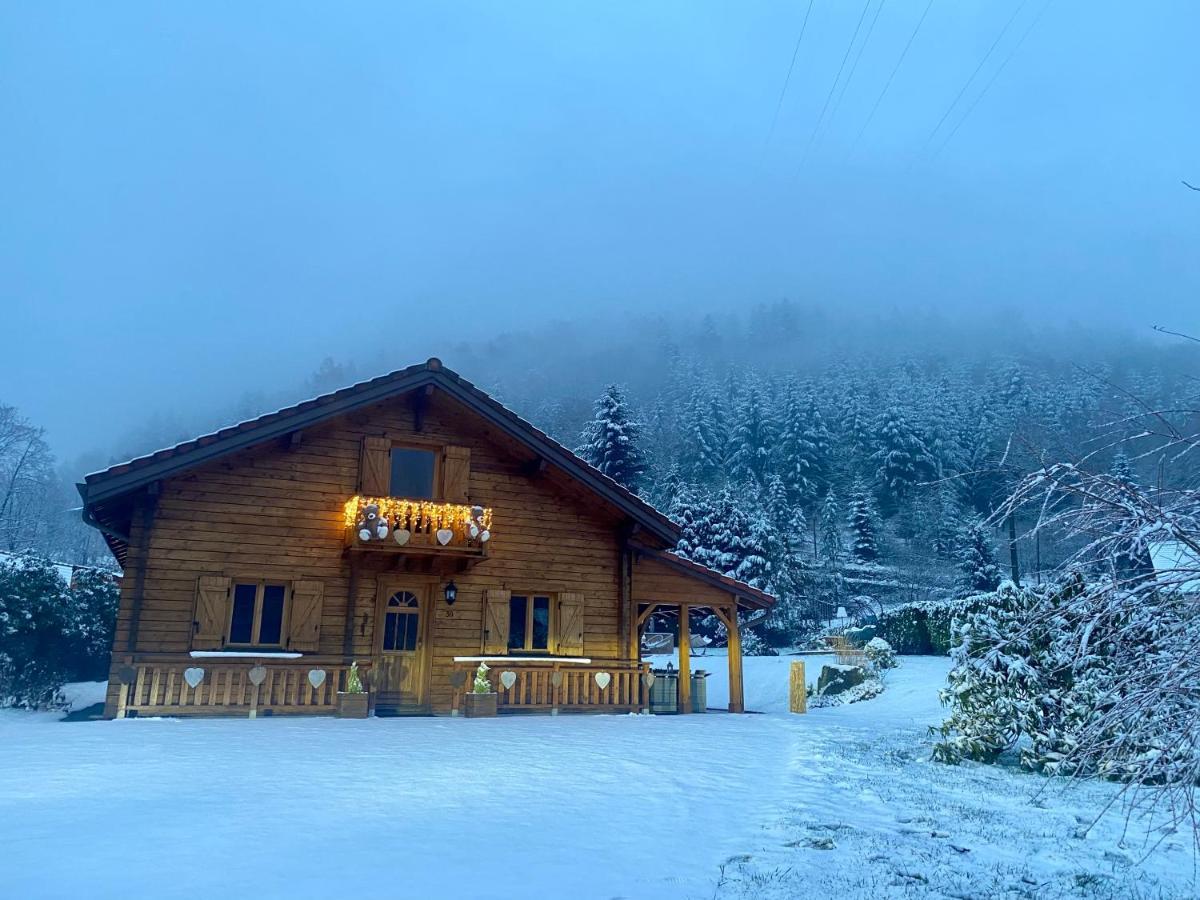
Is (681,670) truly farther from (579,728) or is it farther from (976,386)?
(976,386)

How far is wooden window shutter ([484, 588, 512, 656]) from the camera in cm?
1631

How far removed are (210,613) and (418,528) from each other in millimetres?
3603

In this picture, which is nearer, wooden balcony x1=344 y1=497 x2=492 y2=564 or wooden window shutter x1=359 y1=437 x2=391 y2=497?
wooden balcony x1=344 y1=497 x2=492 y2=564

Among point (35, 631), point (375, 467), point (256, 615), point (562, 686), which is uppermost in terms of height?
point (375, 467)

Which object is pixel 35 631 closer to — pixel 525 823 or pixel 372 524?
pixel 372 524

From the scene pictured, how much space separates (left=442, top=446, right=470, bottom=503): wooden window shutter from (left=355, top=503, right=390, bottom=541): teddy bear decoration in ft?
5.73

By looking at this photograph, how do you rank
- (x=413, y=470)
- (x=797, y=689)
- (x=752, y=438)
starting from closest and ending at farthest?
(x=413, y=470), (x=797, y=689), (x=752, y=438)

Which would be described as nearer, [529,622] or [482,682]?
[482,682]

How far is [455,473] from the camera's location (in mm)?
16672

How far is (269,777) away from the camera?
7773 millimetres

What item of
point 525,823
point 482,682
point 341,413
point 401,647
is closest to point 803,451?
point 401,647

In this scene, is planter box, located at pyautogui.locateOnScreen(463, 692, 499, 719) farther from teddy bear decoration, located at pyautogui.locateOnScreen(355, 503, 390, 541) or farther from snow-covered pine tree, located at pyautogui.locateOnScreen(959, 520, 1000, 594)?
snow-covered pine tree, located at pyautogui.locateOnScreen(959, 520, 1000, 594)

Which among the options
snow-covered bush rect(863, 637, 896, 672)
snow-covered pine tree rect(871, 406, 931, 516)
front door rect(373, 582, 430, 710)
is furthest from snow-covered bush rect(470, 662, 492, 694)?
snow-covered pine tree rect(871, 406, 931, 516)

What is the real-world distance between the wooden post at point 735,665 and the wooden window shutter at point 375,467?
7.49 meters
